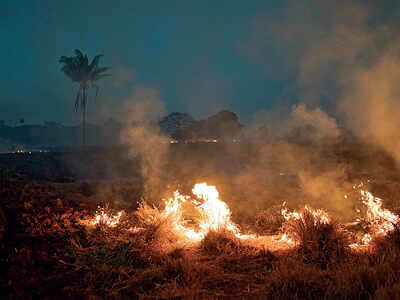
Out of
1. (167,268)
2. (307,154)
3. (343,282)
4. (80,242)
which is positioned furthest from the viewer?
(307,154)

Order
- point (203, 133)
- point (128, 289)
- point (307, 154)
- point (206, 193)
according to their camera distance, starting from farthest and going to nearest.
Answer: point (203, 133) → point (307, 154) → point (206, 193) → point (128, 289)

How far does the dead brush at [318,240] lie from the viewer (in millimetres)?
4168

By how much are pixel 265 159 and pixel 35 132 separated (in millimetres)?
63634

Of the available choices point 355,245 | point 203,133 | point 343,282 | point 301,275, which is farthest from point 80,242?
point 203,133

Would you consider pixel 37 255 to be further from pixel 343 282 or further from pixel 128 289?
pixel 343 282

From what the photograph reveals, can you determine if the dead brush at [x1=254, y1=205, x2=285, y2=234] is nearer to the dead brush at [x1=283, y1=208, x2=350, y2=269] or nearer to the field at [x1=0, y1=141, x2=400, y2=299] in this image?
the field at [x1=0, y1=141, x2=400, y2=299]

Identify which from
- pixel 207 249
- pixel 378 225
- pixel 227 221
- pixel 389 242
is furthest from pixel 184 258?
pixel 378 225

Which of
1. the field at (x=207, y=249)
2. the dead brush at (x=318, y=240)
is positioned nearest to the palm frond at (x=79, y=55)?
the field at (x=207, y=249)

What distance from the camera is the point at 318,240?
446cm

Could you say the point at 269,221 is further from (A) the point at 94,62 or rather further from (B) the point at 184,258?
(A) the point at 94,62

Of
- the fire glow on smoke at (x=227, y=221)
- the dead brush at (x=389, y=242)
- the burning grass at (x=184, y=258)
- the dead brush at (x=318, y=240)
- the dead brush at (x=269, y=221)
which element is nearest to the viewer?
the burning grass at (x=184, y=258)

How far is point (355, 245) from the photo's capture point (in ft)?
14.9

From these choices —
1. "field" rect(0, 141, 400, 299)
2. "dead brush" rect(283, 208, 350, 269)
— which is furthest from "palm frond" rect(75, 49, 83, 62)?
"dead brush" rect(283, 208, 350, 269)

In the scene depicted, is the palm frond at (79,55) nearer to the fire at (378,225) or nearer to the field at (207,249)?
the field at (207,249)
